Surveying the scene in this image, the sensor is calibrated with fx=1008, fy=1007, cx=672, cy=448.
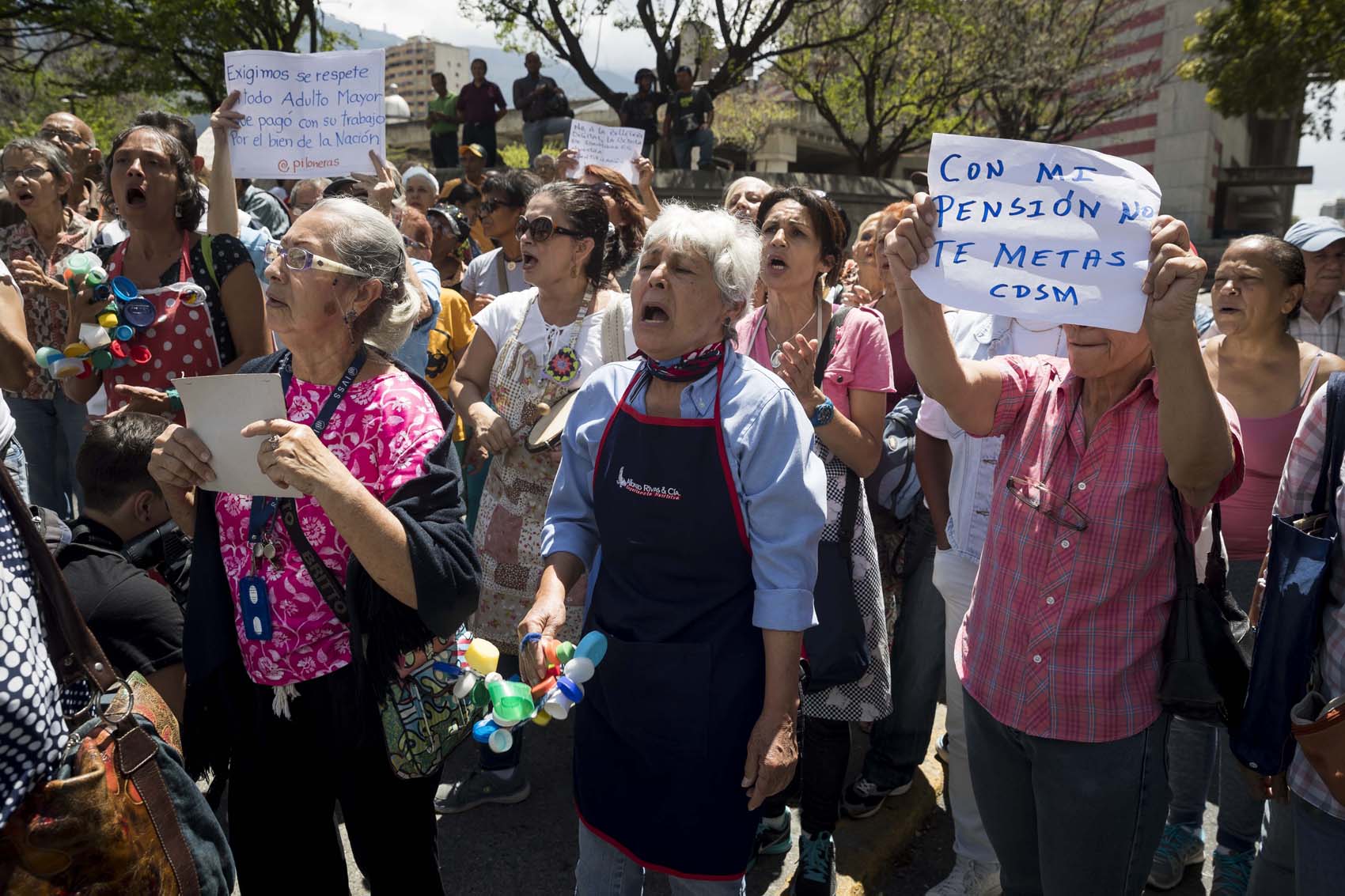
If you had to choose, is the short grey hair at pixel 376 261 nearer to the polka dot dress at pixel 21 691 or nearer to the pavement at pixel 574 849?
the polka dot dress at pixel 21 691

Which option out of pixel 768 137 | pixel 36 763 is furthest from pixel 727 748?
pixel 768 137

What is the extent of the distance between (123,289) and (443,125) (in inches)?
568

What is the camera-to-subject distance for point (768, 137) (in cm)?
3369

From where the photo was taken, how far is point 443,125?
655 inches

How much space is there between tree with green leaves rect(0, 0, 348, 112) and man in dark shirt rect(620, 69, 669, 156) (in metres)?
7.71

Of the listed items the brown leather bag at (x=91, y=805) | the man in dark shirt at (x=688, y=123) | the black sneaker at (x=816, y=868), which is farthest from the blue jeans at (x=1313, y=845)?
the man in dark shirt at (x=688, y=123)

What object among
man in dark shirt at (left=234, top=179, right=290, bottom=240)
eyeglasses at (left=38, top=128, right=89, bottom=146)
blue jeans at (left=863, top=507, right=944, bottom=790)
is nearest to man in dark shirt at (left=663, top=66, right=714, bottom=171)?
man in dark shirt at (left=234, top=179, right=290, bottom=240)

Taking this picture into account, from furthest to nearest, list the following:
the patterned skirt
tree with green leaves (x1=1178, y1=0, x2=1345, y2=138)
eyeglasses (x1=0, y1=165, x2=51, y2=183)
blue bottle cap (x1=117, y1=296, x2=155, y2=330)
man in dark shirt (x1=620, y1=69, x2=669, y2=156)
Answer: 1. man in dark shirt (x1=620, y1=69, x2=669, y2=156)
2. tree with green leaves (x1=1178, y1=0, x2=1345, y2=138)
3. eyeglasses (x1=0, y1=165, x2=51, y2=183)
4. blue bottle cap (x1=117, y1=296, x2=155, y2=330)
5. the patterned skirt

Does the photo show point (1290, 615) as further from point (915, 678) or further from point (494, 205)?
point (494, 205)

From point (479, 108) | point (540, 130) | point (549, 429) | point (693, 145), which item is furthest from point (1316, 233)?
point (479, 108)

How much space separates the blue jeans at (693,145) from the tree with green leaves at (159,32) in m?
8.40

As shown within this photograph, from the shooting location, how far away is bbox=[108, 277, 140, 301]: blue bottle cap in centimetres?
316

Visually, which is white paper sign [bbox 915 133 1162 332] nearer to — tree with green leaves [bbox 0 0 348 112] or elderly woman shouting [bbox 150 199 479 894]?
elderly woman shouting [bbox 150 199 479 894]

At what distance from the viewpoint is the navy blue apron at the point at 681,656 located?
228cm
